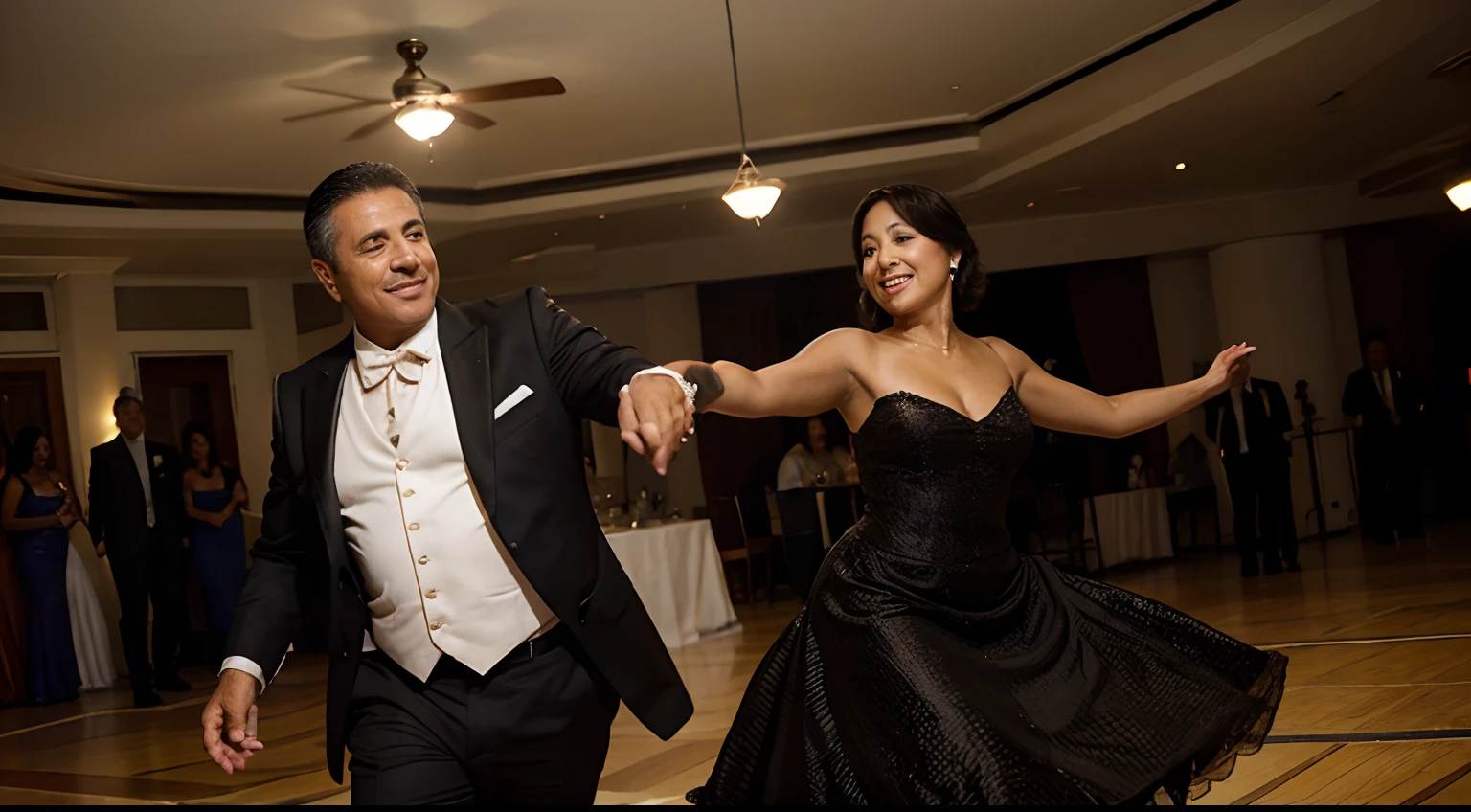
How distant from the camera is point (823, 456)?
10.4 metres

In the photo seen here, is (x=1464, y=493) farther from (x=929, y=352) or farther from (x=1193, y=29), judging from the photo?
(x=929, y=352)

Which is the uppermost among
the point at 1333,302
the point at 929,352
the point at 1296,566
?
the point at 1333,302

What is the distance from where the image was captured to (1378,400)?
9953 millimetres

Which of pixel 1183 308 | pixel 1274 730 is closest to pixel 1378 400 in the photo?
pixel 1183 308

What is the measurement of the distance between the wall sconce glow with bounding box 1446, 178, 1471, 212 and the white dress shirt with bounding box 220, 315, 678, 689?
9661mm

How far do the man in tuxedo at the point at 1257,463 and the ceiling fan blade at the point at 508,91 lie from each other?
17.1ft

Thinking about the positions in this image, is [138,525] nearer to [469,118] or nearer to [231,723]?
[469,118]

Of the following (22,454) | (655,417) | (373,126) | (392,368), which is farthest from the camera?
(22,454)

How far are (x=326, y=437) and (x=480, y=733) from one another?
50 centimetres

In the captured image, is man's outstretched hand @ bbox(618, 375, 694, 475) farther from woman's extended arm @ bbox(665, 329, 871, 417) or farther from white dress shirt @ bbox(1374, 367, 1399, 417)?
white dress shirt @ bbox(1374, 367, 1399, 417)

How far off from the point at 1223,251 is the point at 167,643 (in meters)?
9.76

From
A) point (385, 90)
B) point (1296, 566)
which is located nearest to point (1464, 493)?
point (1296, 566)

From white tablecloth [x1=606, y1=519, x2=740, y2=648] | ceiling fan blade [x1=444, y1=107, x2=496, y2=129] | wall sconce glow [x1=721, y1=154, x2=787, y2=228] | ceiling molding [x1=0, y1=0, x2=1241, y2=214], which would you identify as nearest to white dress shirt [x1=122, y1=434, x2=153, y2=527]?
ceiling molding [x1=0, y1=0, x2=1241, y2=214]

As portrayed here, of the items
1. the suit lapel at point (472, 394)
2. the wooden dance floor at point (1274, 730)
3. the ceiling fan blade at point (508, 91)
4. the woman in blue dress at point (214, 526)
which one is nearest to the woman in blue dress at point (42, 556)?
the wooden dance floor at point (1274, 730)
